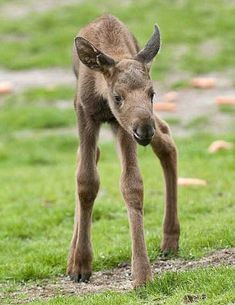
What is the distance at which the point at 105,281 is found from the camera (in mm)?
9562

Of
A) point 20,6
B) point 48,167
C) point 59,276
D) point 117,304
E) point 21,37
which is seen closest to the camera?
point 117,304

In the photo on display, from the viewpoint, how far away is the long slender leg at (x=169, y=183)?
401 inches

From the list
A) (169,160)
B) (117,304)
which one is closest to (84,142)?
(169,160)

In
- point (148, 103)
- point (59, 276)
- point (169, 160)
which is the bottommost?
point (59, 276)

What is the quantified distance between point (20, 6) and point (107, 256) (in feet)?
70.8

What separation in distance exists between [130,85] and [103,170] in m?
8.13

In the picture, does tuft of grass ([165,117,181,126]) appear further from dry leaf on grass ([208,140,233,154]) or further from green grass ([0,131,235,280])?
dry leaf on grass ([208,140,233,154])

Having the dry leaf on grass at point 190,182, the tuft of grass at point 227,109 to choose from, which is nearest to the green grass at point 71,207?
the dry leaf on grass at point 190,182

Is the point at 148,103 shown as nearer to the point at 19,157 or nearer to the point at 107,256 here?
the point at 107,256

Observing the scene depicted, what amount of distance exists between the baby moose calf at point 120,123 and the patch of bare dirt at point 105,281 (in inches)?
7.3

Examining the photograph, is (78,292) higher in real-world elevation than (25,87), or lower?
higher

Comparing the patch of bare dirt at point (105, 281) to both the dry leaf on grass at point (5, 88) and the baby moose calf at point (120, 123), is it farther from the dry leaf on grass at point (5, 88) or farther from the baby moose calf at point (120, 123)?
the dry leaf on grass at point (5, 88)

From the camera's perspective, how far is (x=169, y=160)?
10.2 metres

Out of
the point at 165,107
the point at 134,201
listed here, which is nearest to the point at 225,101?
the point at 165,107
